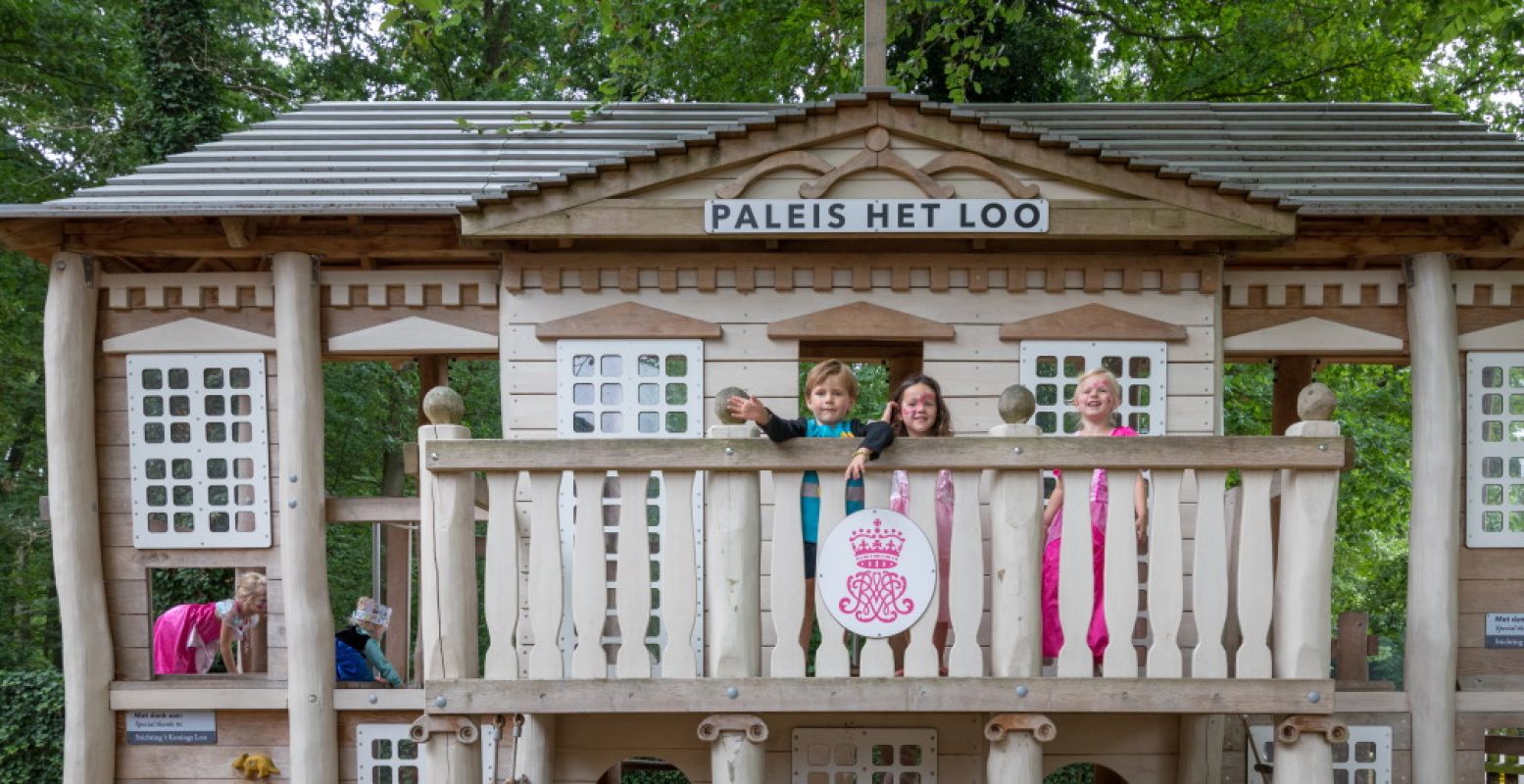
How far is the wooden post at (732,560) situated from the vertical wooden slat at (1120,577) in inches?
57.5

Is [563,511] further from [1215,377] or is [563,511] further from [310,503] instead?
[1215,377]

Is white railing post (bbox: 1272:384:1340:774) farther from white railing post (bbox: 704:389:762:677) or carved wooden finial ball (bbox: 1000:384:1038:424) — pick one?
white railing post (bbox: 704:389:762:677)

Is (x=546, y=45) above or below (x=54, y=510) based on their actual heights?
above

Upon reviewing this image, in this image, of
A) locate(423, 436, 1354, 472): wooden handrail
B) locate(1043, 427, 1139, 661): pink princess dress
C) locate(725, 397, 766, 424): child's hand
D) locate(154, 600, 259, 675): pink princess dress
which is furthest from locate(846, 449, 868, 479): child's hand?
locate(154, 600, 259, 675): pink princess dress

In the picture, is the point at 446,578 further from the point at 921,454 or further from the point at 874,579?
the point at 921,454

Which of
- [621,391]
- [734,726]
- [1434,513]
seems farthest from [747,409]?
[1434,513]

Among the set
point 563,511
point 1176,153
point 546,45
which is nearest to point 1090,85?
point 546,45

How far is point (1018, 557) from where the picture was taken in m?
6.52

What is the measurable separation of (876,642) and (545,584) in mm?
1547

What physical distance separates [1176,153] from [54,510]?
8759 mm

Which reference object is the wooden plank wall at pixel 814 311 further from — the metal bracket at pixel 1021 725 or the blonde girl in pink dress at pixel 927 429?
the metal bracket at pixel 1021 725

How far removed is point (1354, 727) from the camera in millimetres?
10062

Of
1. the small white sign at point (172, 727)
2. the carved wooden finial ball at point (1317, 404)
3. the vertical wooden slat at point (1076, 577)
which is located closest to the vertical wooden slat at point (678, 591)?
the vertical wooden slat at point (1076, 577)

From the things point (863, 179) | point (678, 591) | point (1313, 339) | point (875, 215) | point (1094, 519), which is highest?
point (863, 179)
